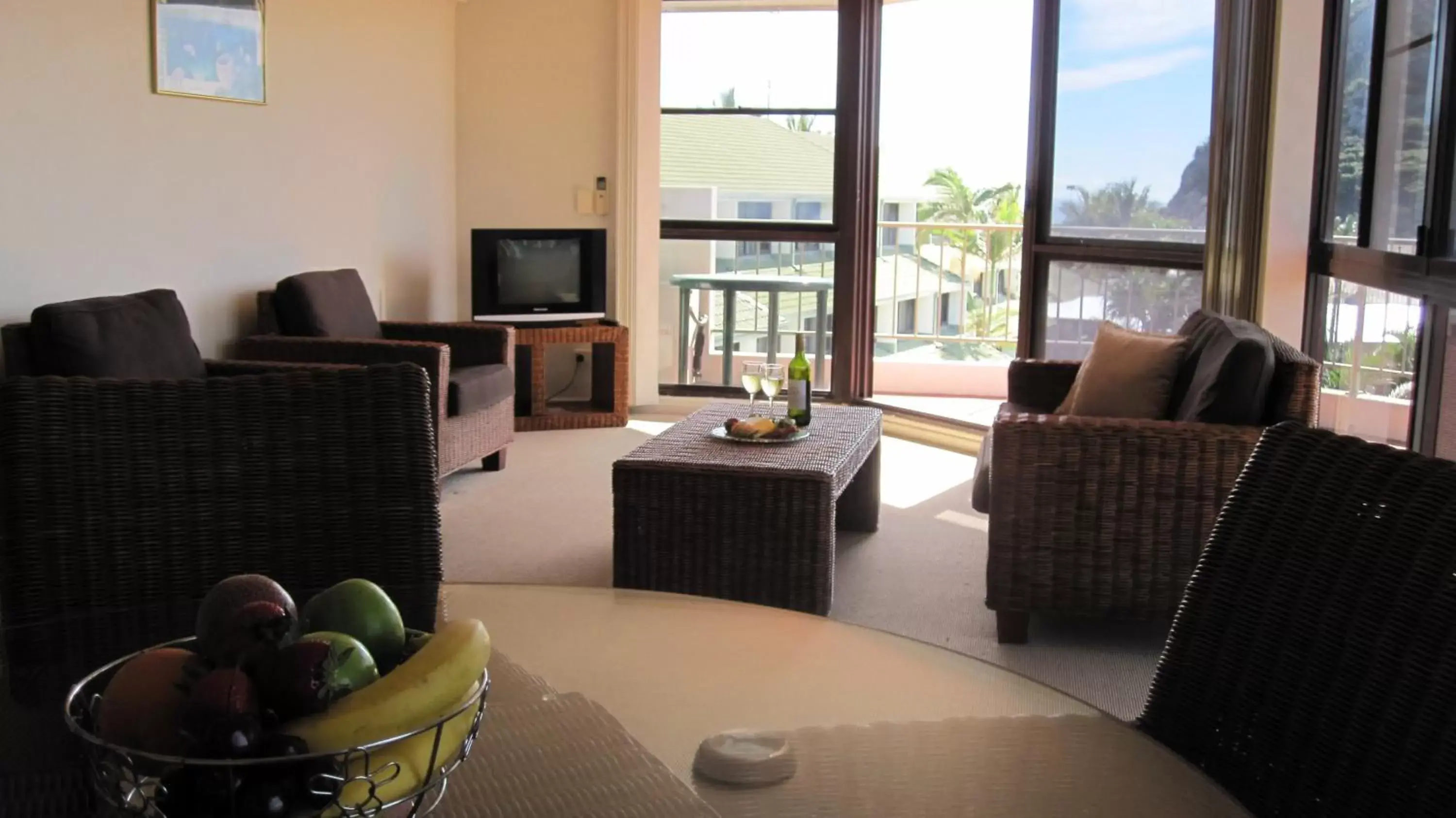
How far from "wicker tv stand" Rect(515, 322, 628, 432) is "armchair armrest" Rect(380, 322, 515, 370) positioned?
2.39 feet

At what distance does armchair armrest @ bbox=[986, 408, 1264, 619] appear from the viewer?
3.36 meters

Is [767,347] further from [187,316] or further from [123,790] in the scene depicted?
[123,790]

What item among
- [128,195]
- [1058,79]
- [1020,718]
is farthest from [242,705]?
[1058,79]

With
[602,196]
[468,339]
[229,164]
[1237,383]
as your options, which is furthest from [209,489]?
[602,196]

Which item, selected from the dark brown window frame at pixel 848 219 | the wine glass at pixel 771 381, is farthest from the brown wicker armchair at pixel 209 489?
the dark brown window frame at pixel 848 219

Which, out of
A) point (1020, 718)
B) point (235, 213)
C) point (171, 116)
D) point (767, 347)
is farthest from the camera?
point (767, 347)

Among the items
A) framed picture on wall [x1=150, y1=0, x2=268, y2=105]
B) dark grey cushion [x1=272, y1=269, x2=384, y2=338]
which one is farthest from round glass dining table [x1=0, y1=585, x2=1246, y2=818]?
dark grey cushion [x1=272, y1=269, x2=384, y2=338]

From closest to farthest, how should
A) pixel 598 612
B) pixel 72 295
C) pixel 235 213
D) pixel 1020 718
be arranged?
pixel 1020 718, pixel 598 612, pixel 72 295, pixel 235 213

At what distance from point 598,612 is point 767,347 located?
5.64 metres

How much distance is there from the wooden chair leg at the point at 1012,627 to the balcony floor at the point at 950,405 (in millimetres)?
3104

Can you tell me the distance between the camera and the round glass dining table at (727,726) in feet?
3.76

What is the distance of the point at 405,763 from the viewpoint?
0.96 meters

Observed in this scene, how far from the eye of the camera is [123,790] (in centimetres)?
95

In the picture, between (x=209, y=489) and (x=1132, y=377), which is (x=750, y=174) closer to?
(x=1132, y=377)
